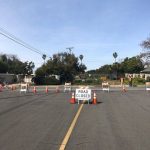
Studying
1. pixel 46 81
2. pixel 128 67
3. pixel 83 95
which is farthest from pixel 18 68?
pixel 83 95

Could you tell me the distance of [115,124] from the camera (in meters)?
14.7

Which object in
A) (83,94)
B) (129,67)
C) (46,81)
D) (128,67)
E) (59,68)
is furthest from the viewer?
(128,67)

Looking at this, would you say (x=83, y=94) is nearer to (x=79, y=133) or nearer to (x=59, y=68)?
(x=79, y=133)

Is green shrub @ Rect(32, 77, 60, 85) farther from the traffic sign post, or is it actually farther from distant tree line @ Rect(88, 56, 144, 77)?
the traffic sign post

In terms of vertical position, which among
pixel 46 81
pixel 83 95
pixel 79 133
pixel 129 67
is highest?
pixel 129 67

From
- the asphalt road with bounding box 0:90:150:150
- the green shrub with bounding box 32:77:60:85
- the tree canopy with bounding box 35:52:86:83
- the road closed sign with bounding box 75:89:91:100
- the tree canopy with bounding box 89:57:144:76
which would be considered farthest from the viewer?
the tree canopy with bounding box 89:57:144:76

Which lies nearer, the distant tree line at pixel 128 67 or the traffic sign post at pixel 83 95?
the traffic sign post at pixel 83 95

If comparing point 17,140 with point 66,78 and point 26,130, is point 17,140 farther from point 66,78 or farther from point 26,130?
point 66,78

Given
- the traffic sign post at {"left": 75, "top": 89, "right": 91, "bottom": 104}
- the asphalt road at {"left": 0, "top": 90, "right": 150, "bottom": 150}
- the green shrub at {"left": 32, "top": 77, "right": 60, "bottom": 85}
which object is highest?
the green shrub at {"left": 32, "top": 77, "right": 60, "bottom": 85}

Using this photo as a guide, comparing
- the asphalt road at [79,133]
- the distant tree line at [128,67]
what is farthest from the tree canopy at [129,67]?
the asphalt road at [79,133]

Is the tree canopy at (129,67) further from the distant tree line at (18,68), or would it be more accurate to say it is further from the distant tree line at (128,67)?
the distant tree line at (18,68)

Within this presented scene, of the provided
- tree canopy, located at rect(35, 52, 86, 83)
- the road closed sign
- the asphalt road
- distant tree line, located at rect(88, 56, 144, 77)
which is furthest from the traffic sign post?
distant tree line, located at rect(88, 56, 144, 77)

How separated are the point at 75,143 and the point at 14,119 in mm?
6301

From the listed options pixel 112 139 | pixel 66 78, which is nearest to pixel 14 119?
pixel 112 139
